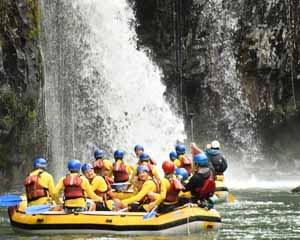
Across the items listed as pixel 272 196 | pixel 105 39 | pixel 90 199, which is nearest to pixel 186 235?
pixel 90 199

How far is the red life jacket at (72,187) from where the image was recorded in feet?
53.4

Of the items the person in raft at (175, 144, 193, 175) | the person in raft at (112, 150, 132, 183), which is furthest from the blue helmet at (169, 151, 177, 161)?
the person in raft at (112, 150, 132, 183)

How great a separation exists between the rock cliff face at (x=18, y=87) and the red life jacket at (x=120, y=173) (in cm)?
668

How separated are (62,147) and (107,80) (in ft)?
14.7

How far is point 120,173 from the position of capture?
2064cm

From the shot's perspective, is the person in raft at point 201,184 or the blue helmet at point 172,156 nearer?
the person in raft at point 201,184

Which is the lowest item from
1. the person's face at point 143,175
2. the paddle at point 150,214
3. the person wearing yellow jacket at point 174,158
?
the paddle at point 150,214

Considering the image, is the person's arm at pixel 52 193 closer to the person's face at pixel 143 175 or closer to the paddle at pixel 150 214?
the person's face at pixel 143 175

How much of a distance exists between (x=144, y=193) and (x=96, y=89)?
20191 millimetres

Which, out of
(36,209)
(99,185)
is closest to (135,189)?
(99,185)

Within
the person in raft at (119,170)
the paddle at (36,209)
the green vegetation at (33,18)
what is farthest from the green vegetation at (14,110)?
the paddle at (36,209)

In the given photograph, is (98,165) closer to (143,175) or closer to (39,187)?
(143,175)

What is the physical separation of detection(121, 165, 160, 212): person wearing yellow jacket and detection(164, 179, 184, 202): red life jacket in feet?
1.34

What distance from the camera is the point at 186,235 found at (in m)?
15.6
